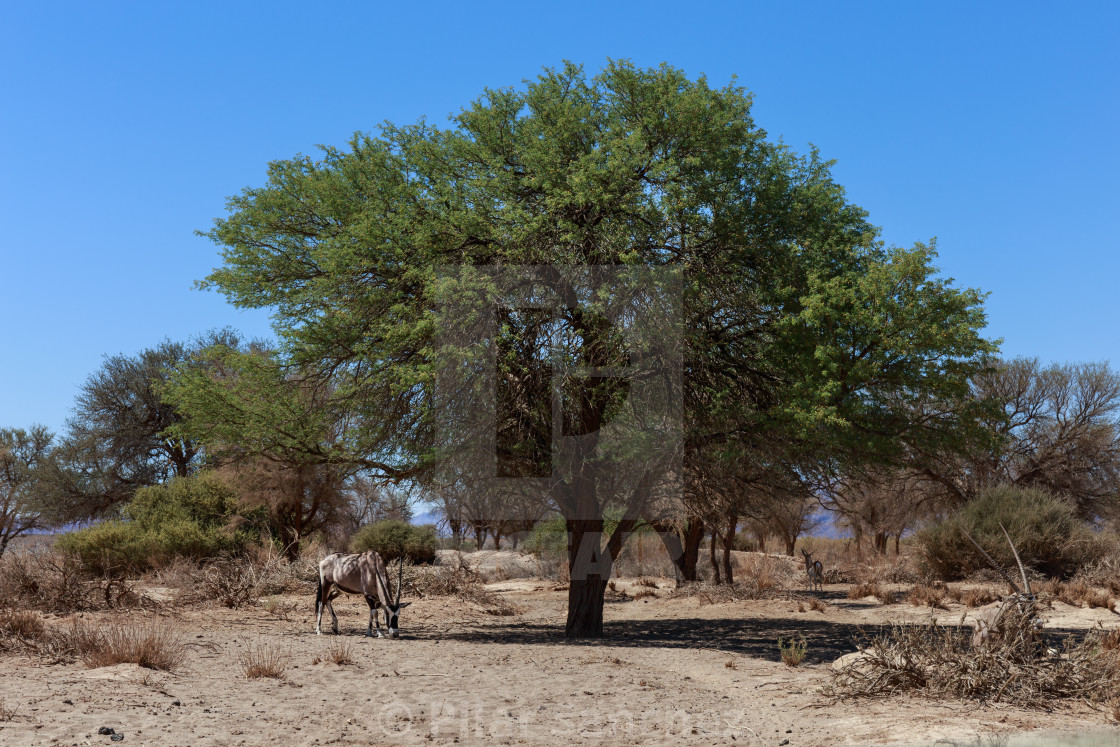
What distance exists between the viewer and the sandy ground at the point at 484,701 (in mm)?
7438

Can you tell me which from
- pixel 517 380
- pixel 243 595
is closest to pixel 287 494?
pixel 243 595

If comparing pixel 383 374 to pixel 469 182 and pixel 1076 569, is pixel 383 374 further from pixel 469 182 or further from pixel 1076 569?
pixel 1076 569

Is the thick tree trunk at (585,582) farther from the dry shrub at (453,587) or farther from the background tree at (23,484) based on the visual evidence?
the background tree at (23,484)

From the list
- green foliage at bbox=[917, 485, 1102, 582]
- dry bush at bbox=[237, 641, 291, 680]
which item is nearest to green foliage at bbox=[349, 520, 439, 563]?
green foliage at bbox=[917, 485, 1102, 582]

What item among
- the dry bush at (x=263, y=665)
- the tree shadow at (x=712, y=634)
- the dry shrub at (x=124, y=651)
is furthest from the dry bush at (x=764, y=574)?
the dry shrub at (x=124, y=651)

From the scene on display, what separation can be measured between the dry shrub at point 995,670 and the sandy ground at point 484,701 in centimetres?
28

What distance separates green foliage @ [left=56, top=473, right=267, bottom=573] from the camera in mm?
26344

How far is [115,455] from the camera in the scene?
38656 millimetres

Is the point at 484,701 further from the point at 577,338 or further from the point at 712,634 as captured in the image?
the point at 712,634

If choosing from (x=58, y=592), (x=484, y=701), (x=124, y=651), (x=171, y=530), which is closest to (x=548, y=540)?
(x=171, y=530)

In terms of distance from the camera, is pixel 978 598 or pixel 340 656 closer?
pixel 340 656

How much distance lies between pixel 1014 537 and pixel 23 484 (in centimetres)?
4229

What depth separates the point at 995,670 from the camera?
27.9 feet

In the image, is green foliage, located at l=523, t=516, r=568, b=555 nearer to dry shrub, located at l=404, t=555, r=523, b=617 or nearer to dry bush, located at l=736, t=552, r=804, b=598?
dry bush, located at l=736, t=552, r=804, b=598
